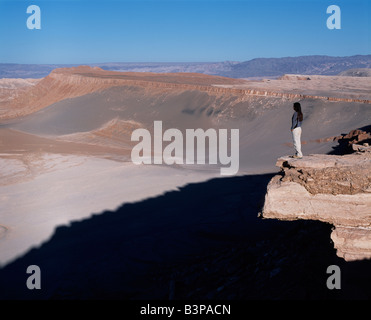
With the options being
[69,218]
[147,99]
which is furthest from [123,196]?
[147,99]

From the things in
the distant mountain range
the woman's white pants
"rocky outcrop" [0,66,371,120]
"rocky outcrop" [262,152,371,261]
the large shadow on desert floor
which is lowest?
the large shadow on desert floor

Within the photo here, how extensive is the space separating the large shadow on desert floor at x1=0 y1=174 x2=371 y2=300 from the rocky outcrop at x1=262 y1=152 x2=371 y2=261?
0.93 ft

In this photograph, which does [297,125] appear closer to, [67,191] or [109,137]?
[67,191]

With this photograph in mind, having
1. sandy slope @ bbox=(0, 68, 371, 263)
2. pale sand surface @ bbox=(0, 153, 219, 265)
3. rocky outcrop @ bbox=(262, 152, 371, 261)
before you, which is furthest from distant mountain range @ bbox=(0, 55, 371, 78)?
rocky outcrop @ bbox=(262, 152, 371, 261)

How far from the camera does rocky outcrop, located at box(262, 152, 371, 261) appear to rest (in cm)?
376

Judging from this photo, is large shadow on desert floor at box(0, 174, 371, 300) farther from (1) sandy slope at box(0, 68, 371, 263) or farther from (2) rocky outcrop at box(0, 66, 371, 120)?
(2) rocky outcrop at box(0, 66, 371, 120)

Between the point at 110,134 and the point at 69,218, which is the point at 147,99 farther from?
the point at 69,218

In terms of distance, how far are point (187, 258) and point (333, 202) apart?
9.43 feet

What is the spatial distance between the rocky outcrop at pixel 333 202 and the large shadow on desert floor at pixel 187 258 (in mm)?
284

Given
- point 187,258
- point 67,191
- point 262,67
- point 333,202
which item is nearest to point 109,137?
point 67,191

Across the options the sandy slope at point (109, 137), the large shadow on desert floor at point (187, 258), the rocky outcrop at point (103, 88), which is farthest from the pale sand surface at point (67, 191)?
the rocky outcrop at point (103, 88)

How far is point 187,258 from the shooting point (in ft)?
19.6

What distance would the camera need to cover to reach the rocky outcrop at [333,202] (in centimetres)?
376

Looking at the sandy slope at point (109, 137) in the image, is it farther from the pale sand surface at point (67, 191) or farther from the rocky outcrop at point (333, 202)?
the rocky outcrop at point (333, 202)
